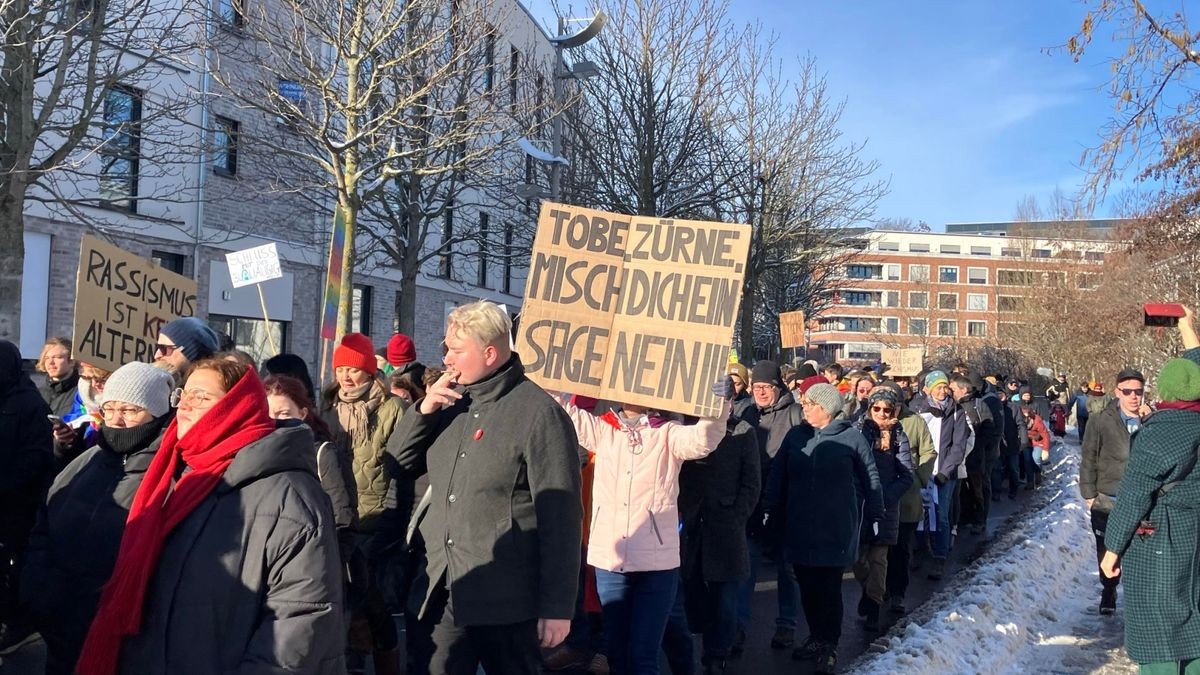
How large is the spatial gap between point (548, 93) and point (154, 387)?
51.3 feet

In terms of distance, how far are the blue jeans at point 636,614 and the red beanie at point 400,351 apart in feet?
8.41

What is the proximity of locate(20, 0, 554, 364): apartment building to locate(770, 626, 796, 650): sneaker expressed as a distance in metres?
9.00

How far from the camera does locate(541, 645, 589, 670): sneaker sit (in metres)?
6.44

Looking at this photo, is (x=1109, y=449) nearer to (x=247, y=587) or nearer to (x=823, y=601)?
(x=823, y=601)

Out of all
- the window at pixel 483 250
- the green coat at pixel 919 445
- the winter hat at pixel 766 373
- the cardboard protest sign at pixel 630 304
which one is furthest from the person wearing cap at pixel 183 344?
the window at pixel 483 250

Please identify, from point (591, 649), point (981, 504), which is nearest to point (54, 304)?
point (591, 649)

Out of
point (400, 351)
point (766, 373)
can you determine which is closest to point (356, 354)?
point (400, 351)

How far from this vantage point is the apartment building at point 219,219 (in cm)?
1564

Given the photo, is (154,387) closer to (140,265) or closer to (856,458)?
(140,265)

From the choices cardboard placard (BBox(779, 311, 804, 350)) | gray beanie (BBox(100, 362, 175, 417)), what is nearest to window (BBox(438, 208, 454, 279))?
cardboard placard (BBox(779, 311, 804, 350))

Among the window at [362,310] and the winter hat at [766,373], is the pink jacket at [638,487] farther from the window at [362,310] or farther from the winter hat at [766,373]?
the window at [362,310]

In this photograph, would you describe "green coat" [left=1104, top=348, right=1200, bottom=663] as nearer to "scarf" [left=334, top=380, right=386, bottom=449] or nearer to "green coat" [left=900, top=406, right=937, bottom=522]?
"scarf" [left=334, top=380, right=386, bottom=449]

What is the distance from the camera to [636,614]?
15.7 feet

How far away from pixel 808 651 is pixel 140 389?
463 centimetres
